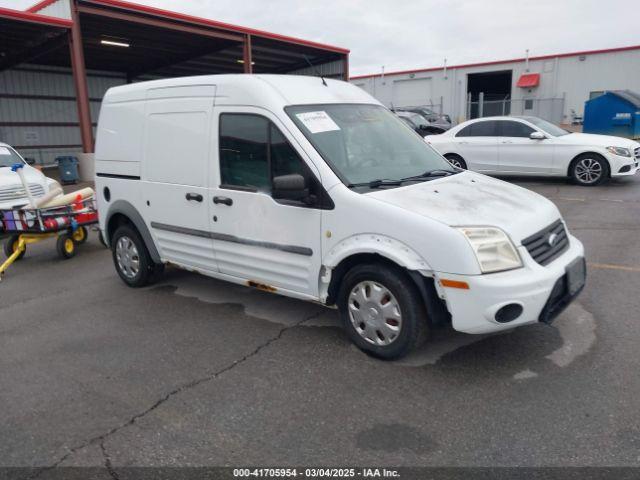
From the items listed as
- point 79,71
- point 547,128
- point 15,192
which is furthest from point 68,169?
point 547,128

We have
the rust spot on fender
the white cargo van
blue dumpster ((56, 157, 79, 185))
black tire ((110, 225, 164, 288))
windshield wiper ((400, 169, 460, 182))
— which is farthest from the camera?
blue dumpster ((56, 157, 79, 185))

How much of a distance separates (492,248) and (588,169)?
30.9ft

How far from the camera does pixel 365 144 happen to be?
14.2 feet

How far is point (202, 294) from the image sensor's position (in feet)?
18.1

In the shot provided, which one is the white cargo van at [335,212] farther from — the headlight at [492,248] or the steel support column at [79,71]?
the steel support column at [79,71]

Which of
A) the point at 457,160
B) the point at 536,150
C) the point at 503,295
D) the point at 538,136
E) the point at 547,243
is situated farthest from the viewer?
the point at 457,160

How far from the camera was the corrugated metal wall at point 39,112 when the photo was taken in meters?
21.1

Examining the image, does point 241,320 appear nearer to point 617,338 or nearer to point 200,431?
point 200,431

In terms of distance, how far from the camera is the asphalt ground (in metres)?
2.84

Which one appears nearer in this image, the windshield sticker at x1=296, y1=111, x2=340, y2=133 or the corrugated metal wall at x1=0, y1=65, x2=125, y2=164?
the windshield sticker at x1=296, y1=111, x2=340, y2=133

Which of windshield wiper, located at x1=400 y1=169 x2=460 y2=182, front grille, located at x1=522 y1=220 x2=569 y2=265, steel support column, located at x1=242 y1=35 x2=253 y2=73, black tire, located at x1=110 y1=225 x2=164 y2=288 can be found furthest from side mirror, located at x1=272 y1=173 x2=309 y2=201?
steel support column, located at x1=242 y1=35 x2=253 y2=73

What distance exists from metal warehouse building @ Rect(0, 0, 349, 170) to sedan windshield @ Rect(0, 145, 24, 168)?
190 inches

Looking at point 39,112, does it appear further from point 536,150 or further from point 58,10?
point 536,150

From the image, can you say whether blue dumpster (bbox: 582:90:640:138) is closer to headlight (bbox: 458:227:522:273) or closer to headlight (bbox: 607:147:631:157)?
headlight (bbox: 607:147:631:157)
